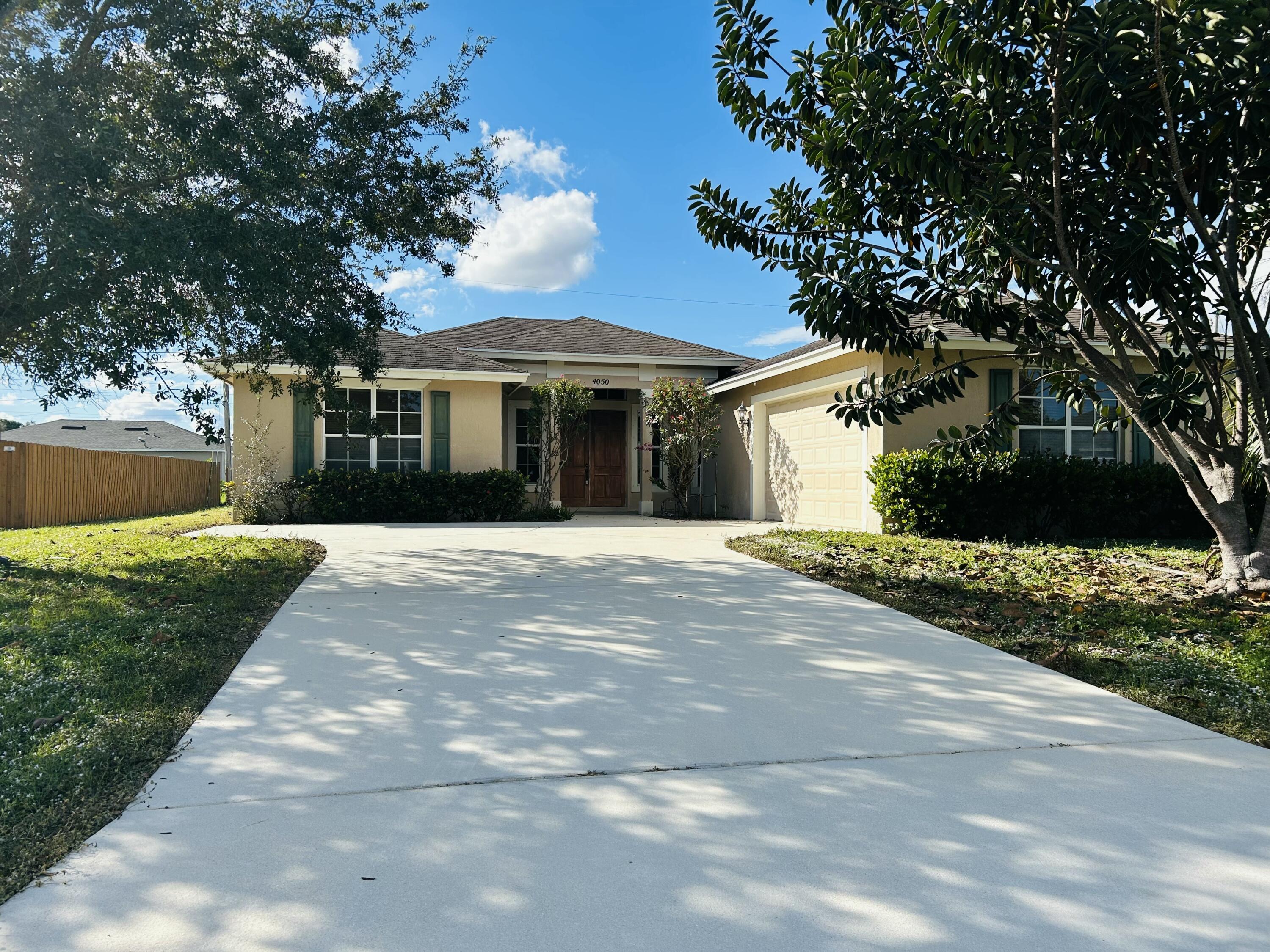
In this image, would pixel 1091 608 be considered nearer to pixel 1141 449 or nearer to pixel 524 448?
pixel 1141 449

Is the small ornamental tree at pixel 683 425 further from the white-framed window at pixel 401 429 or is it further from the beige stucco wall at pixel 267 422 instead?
the beige stucco wall at pixel 267 422

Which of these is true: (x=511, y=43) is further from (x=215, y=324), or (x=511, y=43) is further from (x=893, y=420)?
(x=893, y=420)

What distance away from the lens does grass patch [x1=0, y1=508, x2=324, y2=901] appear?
2.73 meters

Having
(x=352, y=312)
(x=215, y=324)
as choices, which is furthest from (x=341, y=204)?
(x=215, y=324)

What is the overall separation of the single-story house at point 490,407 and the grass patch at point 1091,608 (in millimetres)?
6992

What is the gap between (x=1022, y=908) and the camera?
85.4 inches

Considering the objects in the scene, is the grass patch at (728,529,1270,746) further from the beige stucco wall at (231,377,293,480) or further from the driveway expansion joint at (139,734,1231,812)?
the beige stucco wall at (231,377,293,480)

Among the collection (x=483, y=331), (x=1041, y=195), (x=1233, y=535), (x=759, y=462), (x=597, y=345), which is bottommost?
(x=1233, y=535)

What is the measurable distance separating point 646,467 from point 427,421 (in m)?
4.73

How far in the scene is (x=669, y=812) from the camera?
2750 millimetres

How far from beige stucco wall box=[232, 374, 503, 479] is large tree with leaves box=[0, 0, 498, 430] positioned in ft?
15.4

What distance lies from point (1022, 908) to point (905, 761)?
105cm

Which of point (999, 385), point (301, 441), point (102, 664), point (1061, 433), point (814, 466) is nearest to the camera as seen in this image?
point (102, 664)

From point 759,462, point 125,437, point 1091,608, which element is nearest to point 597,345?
Result: point 759,462
